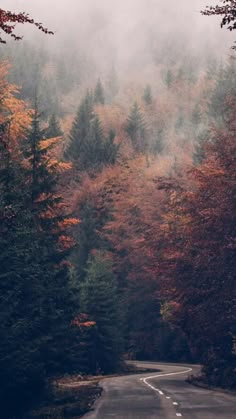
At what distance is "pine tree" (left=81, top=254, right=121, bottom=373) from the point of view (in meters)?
47.1

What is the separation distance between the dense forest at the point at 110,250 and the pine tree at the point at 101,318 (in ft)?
0.34

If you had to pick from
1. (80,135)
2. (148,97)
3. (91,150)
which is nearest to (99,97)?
(148,97)

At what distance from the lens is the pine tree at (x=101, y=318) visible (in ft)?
155

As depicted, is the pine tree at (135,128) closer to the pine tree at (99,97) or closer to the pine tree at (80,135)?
the pine tree at (80,135)

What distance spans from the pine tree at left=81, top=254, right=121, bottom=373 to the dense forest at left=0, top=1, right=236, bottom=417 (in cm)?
10

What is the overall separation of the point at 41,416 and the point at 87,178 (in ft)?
200

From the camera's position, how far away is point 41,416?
21078 millimetres

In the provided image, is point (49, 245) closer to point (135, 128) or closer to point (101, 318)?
point (101, 318)

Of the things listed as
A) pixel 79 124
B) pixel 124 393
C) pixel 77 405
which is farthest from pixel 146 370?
pixel 79 124

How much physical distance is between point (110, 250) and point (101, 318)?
2467 cm

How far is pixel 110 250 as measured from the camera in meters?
71.4

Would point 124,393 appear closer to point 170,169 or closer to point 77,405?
point 77,405

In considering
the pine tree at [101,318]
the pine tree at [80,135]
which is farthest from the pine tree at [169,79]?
the pine tree at [101,318]

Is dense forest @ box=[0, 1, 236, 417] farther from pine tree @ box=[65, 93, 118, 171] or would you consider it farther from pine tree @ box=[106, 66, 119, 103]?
pine tree @ box=[106, 66, 119, 103]
